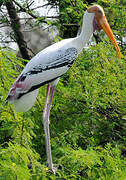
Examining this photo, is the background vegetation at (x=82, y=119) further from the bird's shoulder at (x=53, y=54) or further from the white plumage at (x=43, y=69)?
the bird's shoulder at (x=53, y=54)

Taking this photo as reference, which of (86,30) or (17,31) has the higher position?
(86,30)

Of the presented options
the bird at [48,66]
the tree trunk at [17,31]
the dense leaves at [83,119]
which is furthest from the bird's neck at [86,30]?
the tree trunk at [17,31]

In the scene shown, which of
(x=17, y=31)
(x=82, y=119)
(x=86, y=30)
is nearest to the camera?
(x=86, y=30)

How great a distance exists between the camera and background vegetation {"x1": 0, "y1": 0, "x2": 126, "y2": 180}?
2.72m

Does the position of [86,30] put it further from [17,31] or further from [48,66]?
[17,31]

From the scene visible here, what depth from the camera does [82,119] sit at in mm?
3652

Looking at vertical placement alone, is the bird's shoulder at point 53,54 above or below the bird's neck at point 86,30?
below

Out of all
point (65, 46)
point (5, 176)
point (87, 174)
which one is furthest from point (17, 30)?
point (5, 176)

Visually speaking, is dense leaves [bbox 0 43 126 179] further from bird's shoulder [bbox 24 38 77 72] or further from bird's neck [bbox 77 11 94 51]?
bird's neck [bbox 77 11 94 51]

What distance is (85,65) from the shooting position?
Result: 3.92m

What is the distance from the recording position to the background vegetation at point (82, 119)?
8.93 ft

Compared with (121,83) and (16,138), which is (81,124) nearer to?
(121,83)

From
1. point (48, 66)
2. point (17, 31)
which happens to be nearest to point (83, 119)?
point (48, 66)

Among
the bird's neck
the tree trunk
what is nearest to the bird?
the bird's neck
